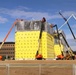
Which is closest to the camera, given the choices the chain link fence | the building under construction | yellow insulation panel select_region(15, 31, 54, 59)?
the chain link fence

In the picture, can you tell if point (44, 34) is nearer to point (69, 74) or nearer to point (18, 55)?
point (18, 55)

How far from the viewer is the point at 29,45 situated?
79125mm

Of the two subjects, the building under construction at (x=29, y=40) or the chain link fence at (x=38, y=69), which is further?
the building under construction at (x=29, y=40)

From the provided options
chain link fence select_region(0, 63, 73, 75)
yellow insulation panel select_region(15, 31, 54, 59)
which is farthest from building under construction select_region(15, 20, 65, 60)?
chain link fence select_region(0, 63, 73, 75)

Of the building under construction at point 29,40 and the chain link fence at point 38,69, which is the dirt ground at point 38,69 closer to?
the chain link fence at point 38,69

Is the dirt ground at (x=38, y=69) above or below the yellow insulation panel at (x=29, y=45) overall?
below

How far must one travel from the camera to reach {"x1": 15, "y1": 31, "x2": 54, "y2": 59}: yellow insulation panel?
249 feet

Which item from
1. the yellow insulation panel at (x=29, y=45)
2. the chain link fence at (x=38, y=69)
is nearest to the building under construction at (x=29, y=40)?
the yellow insulation panel at (x=29, y=45)

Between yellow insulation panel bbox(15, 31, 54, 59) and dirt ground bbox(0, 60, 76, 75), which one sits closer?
dirt ground bbox(0, 60, 76, 75)

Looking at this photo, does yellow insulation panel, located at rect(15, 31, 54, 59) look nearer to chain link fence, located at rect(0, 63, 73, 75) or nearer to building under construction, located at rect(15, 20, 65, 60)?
building under construction, located at rect(15, 20, 65, 60)

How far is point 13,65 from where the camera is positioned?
50.9 feet

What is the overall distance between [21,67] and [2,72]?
4.46 feet

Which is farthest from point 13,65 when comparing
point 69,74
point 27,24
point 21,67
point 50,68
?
point 27,24

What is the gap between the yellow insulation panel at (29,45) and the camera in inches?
2990
